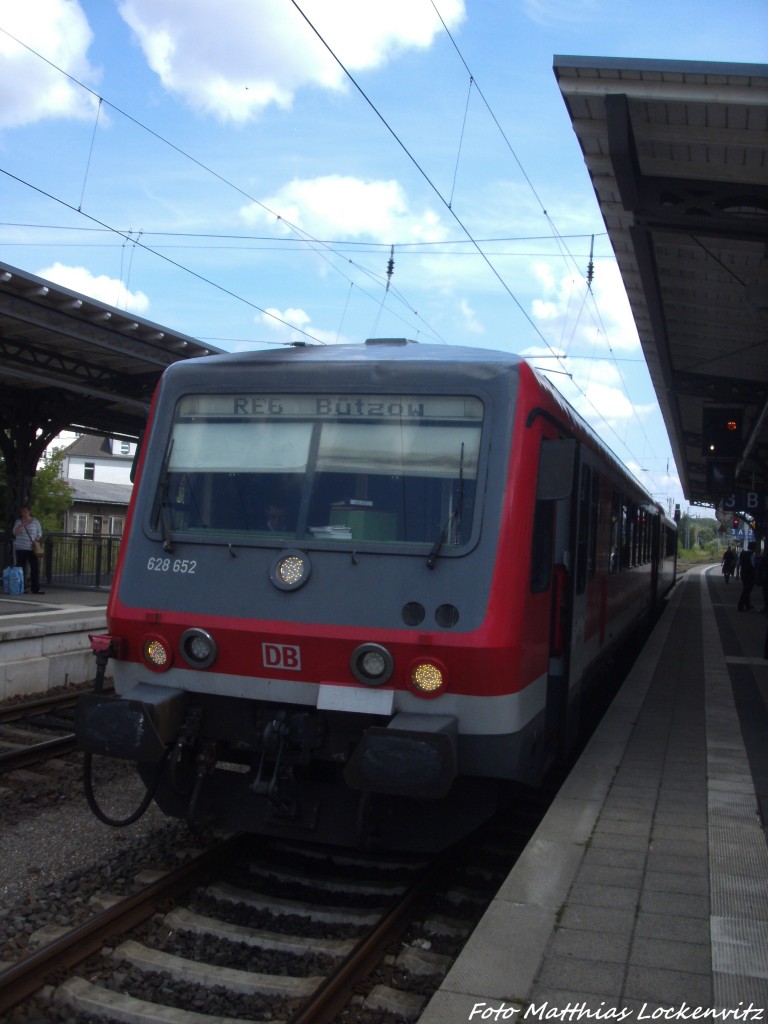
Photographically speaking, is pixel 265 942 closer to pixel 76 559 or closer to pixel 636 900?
pixel 636 900

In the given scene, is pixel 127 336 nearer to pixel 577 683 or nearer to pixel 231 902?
pixel 577 683

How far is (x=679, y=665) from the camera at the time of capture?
562 inches

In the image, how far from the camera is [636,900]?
Result: 4.63 metres

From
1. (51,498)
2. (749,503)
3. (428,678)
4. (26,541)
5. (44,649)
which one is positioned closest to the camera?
(428,678)

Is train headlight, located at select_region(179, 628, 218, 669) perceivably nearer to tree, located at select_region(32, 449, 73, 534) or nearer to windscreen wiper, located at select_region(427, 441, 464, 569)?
windscreen wiper, located at select_region(427, 441, 464, 569)

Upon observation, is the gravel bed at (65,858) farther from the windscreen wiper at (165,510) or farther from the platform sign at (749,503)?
the platform sign at (749,503)

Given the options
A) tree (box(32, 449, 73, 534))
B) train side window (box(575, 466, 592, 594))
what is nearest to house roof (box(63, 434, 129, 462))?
tree (box(32, 449, 73, 534))

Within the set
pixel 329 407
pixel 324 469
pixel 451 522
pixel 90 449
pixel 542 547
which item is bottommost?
pixel 542 547

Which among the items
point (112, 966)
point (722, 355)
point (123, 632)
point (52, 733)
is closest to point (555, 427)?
point (123, 632)

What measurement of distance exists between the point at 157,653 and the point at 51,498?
42.3m

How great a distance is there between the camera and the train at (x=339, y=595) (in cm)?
521

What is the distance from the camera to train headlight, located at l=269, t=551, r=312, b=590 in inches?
216

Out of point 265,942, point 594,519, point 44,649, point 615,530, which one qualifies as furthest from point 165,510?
point 44,649

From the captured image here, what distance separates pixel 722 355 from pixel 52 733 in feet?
44.8
